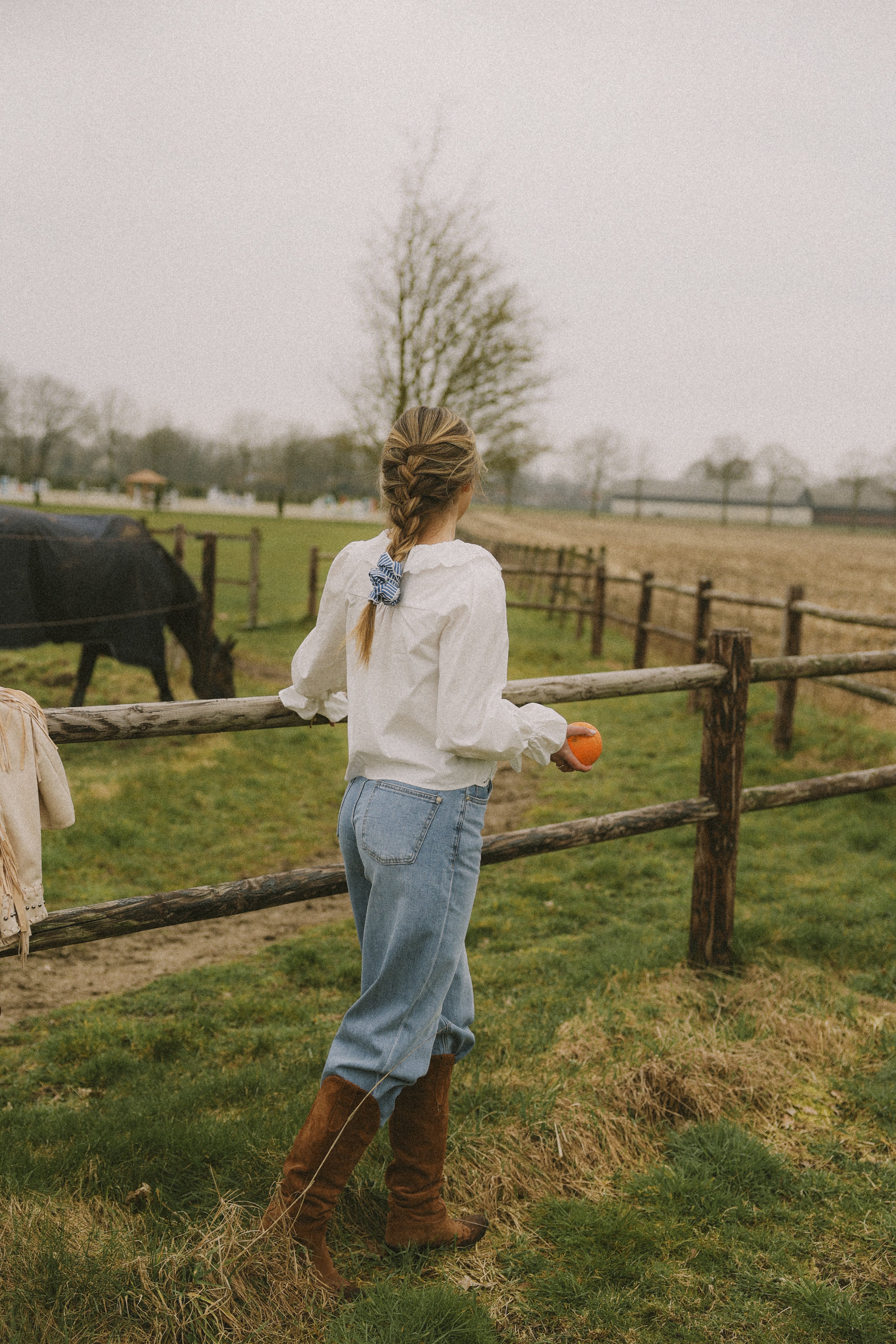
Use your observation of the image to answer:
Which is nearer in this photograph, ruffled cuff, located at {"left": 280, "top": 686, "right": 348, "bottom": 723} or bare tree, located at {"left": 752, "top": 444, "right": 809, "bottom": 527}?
ruffled cuff, located at {"left": 280, "top": 686, "right": 348, "bottom": 723}

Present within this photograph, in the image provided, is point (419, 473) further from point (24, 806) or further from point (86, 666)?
point (86, 666)

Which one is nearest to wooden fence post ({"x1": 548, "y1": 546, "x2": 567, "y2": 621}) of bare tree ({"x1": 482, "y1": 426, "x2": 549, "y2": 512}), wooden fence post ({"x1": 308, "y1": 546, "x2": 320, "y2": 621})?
bare tree ({"x1": 482, "y1": 426, "x2": 549, "y2": 512})

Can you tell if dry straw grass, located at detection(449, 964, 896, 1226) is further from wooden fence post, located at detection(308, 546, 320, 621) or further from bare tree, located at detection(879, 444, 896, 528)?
bare tree, located at detection(879, 444, 896, 528)

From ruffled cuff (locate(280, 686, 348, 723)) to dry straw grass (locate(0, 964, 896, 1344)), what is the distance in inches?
41.7

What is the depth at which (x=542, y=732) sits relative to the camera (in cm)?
179

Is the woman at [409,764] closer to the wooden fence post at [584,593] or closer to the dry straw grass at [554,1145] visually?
the dry straw grass at [554,1145]

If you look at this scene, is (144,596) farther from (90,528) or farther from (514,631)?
(514,631)

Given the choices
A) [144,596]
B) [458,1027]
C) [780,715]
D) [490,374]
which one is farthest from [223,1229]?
[490,374]

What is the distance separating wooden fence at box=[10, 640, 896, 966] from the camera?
7.06ft

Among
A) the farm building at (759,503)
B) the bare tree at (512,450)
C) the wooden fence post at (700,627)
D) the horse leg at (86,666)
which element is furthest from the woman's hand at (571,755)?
the farm building at (759,503)

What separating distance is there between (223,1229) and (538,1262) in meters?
0.69

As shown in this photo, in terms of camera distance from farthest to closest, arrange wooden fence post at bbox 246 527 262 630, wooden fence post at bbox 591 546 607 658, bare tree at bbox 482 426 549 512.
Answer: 1. bare tree at bbox 482 426 549 512
2. wooden fence post at bbox 246 527 262 630
3. wooden fence post at bbox 591 546 607 658

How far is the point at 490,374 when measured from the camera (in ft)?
54.1

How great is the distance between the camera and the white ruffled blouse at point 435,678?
65.6 inches
